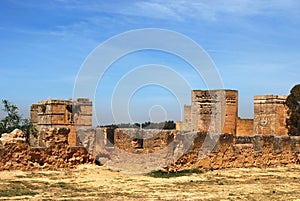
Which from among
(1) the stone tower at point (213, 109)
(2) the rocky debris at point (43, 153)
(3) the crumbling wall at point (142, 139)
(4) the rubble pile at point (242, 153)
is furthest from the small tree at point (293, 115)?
(2) the rocky debris at point (43, 153)

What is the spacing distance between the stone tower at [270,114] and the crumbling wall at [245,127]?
1.01 meters

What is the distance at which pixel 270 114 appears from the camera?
71.1ft

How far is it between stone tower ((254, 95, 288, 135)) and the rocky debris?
10856 millimetres

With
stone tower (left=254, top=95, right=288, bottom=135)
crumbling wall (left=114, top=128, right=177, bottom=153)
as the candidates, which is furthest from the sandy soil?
stone tower (left=254, top=95, right=288, bottom=135)

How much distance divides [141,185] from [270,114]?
1271 cm

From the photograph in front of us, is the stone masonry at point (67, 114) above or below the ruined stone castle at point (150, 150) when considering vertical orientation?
above

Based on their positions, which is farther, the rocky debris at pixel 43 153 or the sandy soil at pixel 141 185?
the rocky debris at pixel 43 153

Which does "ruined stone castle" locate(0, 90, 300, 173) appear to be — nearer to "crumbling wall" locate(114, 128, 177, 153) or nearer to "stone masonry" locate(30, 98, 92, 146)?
"crumbling wall" locate(114, 128, 177, 153)

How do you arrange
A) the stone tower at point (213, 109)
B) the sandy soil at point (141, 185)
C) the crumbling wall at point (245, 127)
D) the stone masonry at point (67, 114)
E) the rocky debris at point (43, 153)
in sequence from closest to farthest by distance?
the sandy soil at point (141, 185), the rocky debris at point (43, 153), the stone tower at point (213, 109), the stone masonry at point (67, 114), the crumbling wall at point (245, 127)

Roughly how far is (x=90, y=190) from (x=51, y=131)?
4530mm

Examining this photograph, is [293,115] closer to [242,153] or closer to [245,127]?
[245,127]

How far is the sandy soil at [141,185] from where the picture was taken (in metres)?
8.79

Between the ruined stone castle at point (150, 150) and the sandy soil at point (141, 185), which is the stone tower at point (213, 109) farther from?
the sandy soil at point (141, 185)

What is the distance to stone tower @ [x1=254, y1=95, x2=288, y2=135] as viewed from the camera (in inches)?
850
